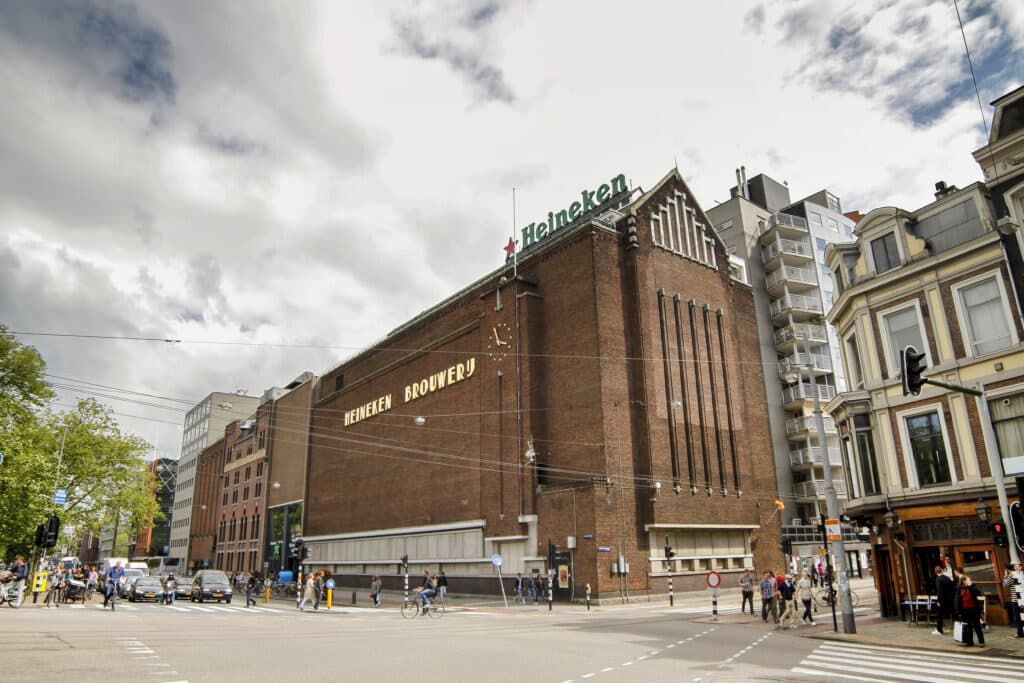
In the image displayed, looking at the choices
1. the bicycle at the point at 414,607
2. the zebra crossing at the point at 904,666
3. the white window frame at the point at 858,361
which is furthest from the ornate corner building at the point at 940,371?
the bicycle at the point at 414,607

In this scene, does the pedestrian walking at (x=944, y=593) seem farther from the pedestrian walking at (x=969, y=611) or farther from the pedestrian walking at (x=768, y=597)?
the pedestrian walking at (x=768, y=597)

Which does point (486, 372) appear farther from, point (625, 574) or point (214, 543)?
point (214, 543)

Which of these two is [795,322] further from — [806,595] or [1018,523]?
[1018,523]

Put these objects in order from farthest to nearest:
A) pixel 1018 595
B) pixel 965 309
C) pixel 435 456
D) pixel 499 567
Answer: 1. pixel 435 456
2. pixel 499 567
3. pixel 965 309
4. pixel 1018 595

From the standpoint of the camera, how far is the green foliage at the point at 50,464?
123 ft

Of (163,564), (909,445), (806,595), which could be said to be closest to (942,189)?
(909,445)

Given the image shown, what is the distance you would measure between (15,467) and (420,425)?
2505 centimetres

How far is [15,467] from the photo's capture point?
121 ft

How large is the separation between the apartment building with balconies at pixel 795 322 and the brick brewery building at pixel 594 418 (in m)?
4.99

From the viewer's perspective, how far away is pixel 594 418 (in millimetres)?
38156

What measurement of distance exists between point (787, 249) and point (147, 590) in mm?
53682

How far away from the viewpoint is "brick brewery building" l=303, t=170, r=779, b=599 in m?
37.3

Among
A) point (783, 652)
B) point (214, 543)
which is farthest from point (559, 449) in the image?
point (214, 543)

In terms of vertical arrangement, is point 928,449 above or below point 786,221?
below
